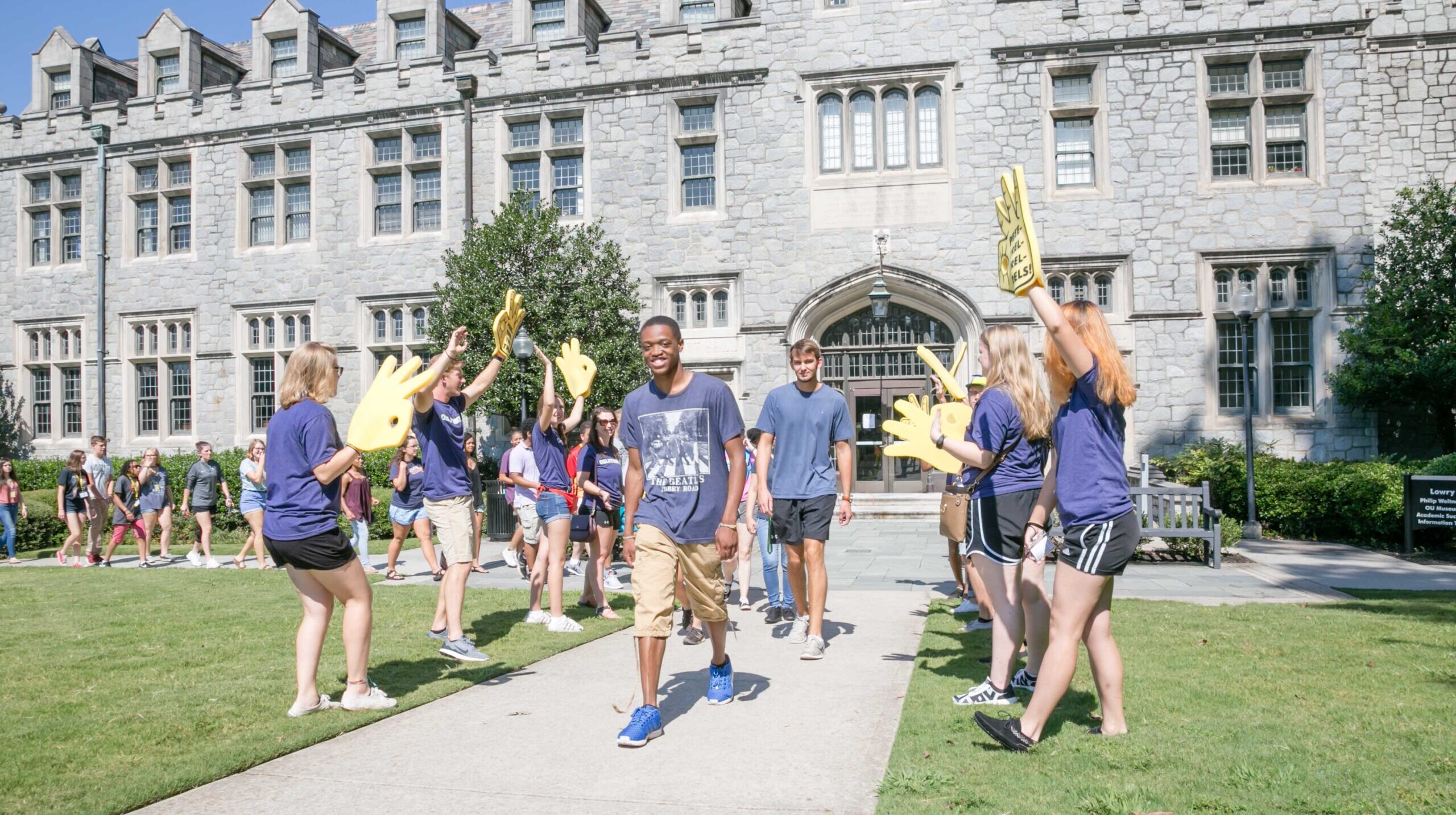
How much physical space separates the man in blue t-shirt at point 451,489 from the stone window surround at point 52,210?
23.1m

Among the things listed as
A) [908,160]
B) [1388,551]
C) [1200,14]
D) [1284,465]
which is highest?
[1200,14]

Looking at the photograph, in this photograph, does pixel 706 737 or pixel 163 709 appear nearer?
pixel 706 737

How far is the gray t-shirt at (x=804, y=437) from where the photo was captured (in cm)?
664

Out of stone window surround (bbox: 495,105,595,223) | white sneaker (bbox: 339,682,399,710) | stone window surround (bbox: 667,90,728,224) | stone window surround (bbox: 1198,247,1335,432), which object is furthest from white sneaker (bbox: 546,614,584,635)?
stone window surround (bbox: 1198,247,1335,432)

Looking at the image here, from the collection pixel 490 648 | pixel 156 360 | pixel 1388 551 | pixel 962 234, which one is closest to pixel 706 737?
pixel 490 648

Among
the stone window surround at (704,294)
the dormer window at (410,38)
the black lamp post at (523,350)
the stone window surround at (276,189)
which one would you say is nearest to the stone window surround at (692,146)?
the stone window surround at (704,294)

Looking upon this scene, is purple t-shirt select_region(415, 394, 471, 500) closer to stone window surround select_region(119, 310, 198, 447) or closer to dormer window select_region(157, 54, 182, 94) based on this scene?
stone window surround select_region(119, 310, 198, 447)

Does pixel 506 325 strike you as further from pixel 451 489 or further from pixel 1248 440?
pixel 1248 440

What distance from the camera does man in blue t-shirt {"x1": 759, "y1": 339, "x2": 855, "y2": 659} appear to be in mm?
6586

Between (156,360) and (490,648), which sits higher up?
(156,360)

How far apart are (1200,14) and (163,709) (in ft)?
64.6

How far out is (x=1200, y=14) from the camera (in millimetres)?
18188

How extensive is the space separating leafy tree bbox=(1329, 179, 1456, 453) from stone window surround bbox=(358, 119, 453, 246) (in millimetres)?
17992

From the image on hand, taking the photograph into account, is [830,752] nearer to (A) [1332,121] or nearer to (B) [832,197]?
(B) [832,197]
